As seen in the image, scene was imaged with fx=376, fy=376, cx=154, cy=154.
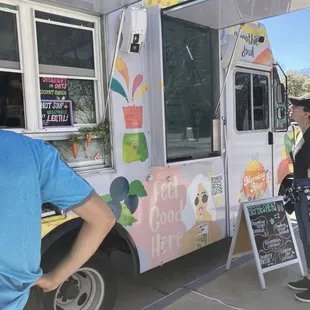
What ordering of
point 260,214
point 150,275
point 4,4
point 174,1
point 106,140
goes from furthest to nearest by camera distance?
point 150,275 → point 260,214 → point 174,1 → point 106,140 → point 4,4

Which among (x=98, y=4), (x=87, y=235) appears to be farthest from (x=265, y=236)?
(x=87, y=235)

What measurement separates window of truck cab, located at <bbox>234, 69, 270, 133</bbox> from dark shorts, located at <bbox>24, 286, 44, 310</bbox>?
8.76ft

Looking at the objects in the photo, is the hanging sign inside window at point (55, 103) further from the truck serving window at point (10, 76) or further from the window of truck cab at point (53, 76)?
the truck serving window at point (10, 76)

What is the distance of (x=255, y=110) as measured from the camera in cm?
457

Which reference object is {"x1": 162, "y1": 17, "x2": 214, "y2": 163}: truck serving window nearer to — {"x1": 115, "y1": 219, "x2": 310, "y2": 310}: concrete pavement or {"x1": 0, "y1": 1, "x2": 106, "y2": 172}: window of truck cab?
{"x1": 0, "y1": 1, "x2": 106, "y2": 172}: window of truck cab

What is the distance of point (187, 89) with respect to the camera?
357 centimetres

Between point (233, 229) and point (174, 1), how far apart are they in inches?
97.9

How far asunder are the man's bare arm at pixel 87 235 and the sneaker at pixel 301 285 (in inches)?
114

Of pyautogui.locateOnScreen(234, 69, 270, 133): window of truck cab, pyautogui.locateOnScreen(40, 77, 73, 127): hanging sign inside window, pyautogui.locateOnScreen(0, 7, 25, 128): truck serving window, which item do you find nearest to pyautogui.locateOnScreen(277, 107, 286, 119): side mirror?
pyautogui.locateOnScreen(234, 69, 270, 133): window of truck cab

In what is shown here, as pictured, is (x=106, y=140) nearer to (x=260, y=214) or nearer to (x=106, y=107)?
(x=106, y=107)

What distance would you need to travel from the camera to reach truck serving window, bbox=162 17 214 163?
3.36 metres

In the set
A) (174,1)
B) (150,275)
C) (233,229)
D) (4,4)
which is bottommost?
(150,275)

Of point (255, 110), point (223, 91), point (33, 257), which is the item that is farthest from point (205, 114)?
point (33, 257)

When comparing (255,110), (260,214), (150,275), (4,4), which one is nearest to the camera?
(4,4)
